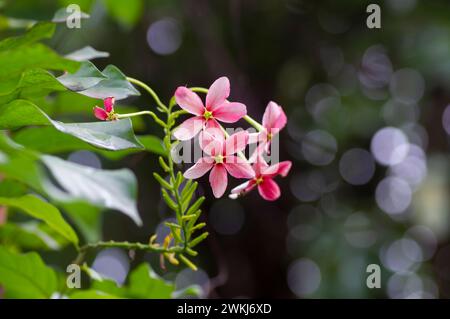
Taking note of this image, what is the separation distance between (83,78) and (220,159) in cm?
18

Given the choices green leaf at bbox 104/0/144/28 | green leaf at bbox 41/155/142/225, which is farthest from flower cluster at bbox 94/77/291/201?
green leaf at bbox 104/0/144/28

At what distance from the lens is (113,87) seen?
688 millimetres

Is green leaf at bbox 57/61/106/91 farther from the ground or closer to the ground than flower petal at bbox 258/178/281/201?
farther from the ground

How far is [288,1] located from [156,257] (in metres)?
1.23

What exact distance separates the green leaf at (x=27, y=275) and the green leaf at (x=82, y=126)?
0.98ft

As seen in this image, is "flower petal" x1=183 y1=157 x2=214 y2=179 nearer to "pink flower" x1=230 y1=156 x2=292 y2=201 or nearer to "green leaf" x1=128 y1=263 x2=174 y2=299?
"pink flower" x1=230 y1=156 x2=292 y2=201

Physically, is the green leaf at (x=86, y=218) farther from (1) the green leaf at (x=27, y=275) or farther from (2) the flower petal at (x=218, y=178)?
(2) the flower petal at (x=218, y=178)

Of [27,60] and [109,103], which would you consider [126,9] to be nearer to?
[27,60]

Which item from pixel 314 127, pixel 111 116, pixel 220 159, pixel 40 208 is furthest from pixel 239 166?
pixel 314 127

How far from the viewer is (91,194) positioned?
78cm

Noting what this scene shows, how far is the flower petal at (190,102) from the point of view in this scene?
2.19 ft

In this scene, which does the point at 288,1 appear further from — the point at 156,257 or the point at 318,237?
the point at 156,257

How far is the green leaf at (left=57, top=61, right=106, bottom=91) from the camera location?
0.66m

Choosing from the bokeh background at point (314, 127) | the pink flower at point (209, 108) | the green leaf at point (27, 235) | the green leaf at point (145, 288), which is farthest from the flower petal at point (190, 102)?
the bokeh background at point (314, 127)
